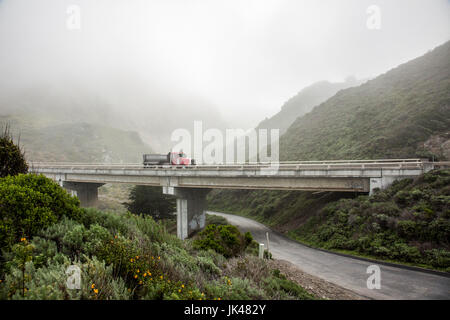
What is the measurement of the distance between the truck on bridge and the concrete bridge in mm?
1977

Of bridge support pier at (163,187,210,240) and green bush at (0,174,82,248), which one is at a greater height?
green bush at (0,174,82,248)

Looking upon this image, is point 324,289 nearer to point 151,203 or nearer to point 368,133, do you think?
point 151,203

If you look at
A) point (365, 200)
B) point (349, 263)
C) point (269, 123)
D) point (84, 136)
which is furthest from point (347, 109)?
point (84, 136)

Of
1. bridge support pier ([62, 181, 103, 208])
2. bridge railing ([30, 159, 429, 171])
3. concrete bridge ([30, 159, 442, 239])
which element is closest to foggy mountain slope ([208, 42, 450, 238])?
bridge railing ([30, 159, 429, 171])

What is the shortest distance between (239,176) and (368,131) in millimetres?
28039

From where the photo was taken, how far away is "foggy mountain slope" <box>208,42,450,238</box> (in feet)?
81.0

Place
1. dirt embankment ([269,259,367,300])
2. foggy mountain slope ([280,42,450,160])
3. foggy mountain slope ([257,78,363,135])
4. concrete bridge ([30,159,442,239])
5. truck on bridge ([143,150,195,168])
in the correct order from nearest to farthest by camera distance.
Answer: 1. dirt embankment ([269,259,367,300])
2. concrete bridge ([30,159,442,239])
3. foggy mountain slope ([280,42,450,160])
4. truck on bridge ([143,150,195,168])
5. foggy mountain slope ([257,78,363,135])

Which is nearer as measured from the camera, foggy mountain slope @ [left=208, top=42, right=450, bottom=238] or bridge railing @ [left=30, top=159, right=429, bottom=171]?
bridge railing @ [left=30, top=159, right=429, bottom=171]

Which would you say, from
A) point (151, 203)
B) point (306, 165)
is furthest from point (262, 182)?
point (151, 203)

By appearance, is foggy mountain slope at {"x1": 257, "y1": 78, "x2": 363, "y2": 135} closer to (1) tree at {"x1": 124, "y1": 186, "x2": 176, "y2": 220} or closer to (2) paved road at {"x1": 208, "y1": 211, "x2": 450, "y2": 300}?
(1) tree at {"x1": 124, "y1": 186, "x2": 176, "y2": 220}

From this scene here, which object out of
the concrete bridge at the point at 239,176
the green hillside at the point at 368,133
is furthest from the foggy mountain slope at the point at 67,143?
the green hillside at the point at 368,133
